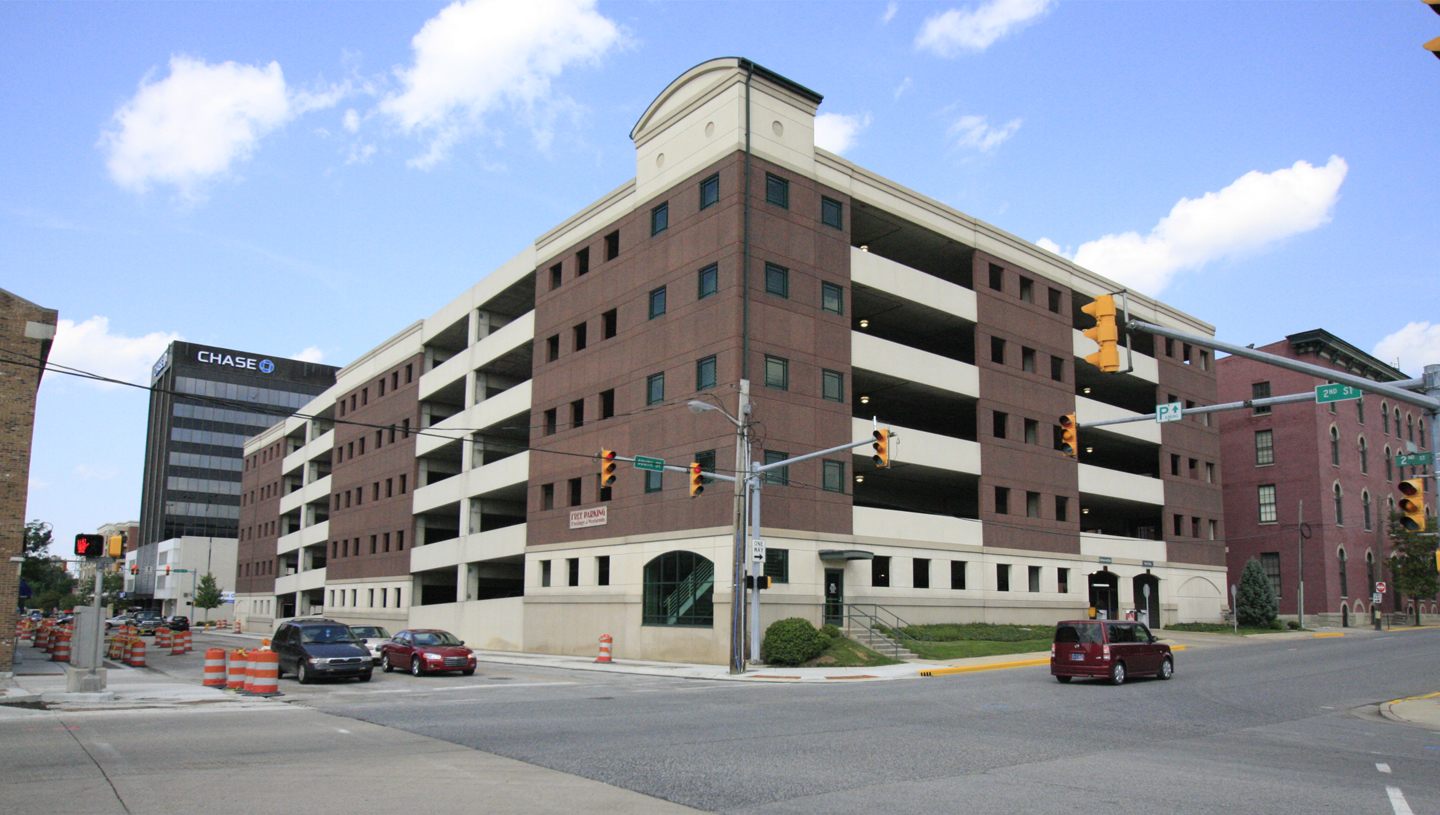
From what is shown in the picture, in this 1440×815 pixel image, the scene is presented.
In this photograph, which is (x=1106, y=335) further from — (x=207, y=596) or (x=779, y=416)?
(x=207, y=596)

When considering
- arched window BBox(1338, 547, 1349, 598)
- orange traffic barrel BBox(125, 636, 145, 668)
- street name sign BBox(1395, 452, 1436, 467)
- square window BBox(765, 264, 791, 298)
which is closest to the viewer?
street name sign BBox(1395, 452, 1436, 467)

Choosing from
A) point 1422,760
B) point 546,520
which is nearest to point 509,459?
point 546,520

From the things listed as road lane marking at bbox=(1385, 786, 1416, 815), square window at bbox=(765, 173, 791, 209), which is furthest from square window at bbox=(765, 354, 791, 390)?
road lane marking at bbox=(1385, 786, 1416, 815)

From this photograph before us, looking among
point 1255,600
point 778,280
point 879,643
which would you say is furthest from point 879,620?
point 1255,600

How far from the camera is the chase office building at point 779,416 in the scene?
37.8 m

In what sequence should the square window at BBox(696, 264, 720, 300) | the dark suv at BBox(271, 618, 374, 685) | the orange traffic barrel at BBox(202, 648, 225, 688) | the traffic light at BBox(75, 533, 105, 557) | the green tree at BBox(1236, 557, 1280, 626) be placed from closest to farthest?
1. the traffic light at BBox(75, 533, 105, 557)
2. the orange traffic barrel at BBox(202, 648, 225, 688)
3. the dark suv at BBox(271, 618, 374, 685)
4. the square window at BBox(696, 264, 720, 300)
5. the green tree at BBox(1236, 557, 1280, 626)

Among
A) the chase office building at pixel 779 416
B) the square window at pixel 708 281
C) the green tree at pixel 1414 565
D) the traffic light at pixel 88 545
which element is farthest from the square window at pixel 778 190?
the green tree at pixel 1414 565

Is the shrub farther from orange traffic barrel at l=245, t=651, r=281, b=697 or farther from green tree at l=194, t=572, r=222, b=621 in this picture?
green tree at l=194, t=572, r=222, b=621

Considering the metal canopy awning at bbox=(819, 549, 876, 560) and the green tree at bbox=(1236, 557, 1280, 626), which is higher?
the metal canopy awning at bbox=(819, 549, 876, 560)

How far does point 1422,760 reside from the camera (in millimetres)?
13617

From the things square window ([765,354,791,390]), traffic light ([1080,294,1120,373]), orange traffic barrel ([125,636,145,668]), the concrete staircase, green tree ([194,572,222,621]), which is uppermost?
square window ([765,354,791,390])

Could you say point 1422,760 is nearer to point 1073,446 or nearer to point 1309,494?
point 1073,446

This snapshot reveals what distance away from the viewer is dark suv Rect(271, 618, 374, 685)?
26.6 metres

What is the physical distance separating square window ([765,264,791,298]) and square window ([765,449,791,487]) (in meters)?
6.30
